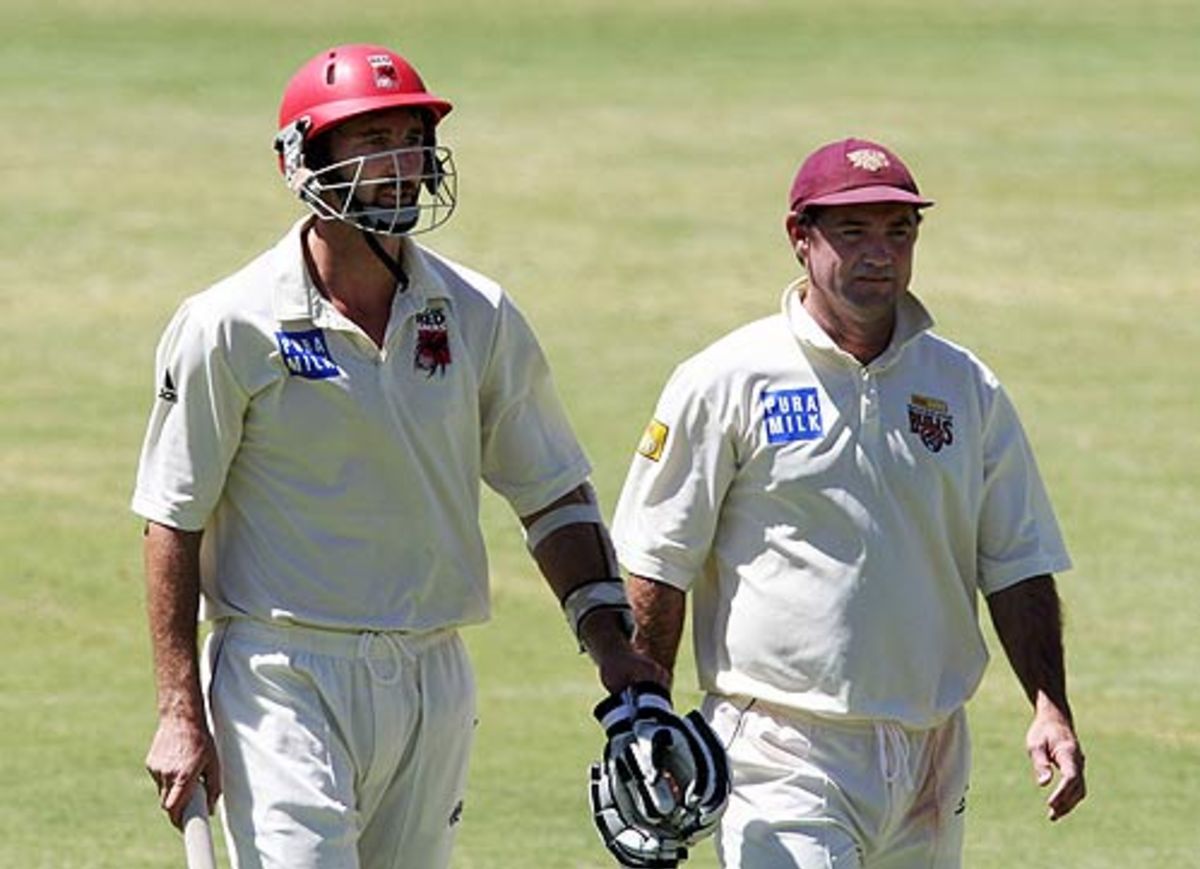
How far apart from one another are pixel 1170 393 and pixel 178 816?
1124 cm

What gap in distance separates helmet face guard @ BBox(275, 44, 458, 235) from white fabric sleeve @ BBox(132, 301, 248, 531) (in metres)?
0.34

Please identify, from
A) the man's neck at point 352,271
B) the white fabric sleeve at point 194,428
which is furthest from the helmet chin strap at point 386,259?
the white fabric sleeve at point 194,428

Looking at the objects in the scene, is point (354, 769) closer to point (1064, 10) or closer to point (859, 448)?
point (859, 448)

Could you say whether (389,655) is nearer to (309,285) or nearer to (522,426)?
(522,426)

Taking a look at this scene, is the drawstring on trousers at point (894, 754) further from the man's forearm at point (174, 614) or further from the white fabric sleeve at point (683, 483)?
the man's forearm at point (174, 614)

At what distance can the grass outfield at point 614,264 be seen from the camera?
11.1 meters

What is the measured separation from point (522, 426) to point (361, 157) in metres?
0.65

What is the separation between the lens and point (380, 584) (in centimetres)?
663

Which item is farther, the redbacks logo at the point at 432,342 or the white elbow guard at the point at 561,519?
the white elbow guard at the point at 561,519

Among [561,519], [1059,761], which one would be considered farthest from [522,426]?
[1059,761]

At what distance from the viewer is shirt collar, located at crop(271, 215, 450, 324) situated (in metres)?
6.58

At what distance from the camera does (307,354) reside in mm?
6566

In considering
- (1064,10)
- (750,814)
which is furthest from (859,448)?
(1064,10)

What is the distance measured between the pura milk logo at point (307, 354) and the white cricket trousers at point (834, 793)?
1103 mm
